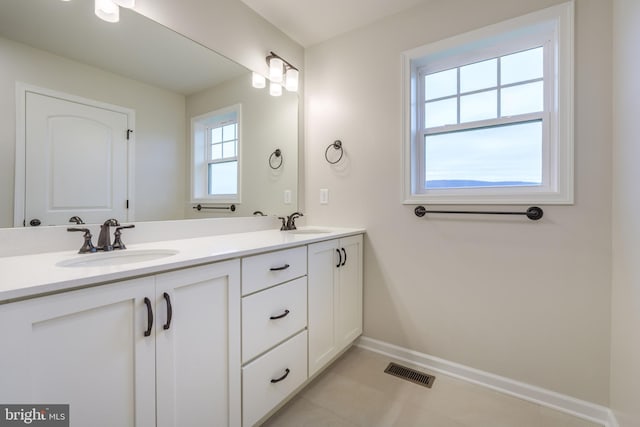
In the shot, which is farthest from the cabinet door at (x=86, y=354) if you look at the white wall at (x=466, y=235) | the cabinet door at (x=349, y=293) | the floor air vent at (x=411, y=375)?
the white wall at (x=466, y=235)

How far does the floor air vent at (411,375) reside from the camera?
1.68m

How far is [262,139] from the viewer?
207 centimetres

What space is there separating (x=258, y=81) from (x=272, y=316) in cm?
157

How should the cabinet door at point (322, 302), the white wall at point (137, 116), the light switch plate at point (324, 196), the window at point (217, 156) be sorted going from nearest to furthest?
the white wall at point (137, 116), the cabinet door at point (322, 302), the window at point (217, 156), the light switch plate at point (324, 196)

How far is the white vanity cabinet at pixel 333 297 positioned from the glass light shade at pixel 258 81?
47.7 inches

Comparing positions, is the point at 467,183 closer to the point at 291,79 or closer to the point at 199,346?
the point at 291,79

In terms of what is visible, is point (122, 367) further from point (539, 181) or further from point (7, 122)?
point (539, 181)

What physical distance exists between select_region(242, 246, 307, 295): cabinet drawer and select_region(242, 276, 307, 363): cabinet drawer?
3cm

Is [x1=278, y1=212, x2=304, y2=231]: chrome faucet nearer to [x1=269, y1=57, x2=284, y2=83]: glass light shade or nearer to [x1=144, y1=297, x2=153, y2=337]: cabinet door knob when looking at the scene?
[x1=269, y1=57, x2=284, y2=83]: glass light shade

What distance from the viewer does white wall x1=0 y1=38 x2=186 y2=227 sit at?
3.38ft

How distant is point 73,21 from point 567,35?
229 centimetres

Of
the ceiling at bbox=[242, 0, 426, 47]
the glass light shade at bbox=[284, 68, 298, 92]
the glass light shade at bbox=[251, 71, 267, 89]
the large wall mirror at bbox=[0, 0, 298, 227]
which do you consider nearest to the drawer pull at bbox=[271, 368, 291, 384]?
the large wall mirror at bbox=[0, 0, 298, 227]

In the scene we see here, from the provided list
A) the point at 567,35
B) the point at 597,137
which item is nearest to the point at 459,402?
the point at 597,137

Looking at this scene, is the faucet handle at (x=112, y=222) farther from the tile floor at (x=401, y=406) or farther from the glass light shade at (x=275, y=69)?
the glass light shade at (x=275, y=69)
